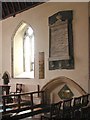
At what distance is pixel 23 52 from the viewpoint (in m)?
8.63

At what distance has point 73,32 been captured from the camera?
20.7 feet

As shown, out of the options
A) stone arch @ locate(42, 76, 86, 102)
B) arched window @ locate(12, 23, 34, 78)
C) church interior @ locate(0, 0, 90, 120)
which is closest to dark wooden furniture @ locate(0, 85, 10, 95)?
church interior @ locate(0, 0, 90, 120)

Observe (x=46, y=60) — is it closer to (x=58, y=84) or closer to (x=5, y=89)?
(x=58, y=84)

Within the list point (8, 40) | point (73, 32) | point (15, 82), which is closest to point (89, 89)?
point (73, 32)

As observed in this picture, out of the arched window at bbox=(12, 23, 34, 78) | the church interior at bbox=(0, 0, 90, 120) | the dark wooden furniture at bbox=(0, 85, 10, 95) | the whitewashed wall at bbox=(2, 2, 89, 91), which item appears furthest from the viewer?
the arched window at bbox=(12, 23, 34, 78)

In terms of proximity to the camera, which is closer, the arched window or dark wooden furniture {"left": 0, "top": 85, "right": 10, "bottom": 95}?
dark wooden furniture {"left": 0, "top": 85, "right": 10, "bottom": 95}

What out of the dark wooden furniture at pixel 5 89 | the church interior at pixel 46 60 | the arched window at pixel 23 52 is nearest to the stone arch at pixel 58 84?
the church interior at pixel 46 60

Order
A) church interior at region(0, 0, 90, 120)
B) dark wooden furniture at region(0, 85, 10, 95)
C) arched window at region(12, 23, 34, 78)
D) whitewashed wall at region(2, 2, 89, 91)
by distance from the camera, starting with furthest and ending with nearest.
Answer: arched window at region(12, 23, 34, 78)
dark wooden furniture at region(0, 85, 10, 95)
whitewashed wall at region(2, 2, 89, 91)
church interior at region(0, 0, 90, 120)

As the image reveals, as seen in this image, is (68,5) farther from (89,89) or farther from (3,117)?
(3,117)

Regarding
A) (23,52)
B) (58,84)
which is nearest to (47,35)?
(58,84)

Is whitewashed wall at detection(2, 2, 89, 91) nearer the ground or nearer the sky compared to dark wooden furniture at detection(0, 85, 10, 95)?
nearer the sky

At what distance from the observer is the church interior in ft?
18.8

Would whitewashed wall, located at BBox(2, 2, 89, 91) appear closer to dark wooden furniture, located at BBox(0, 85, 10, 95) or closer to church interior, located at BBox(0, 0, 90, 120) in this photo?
church interior, located at BBox(0, 0, 90, 120)

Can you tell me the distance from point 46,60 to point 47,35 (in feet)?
2.35
